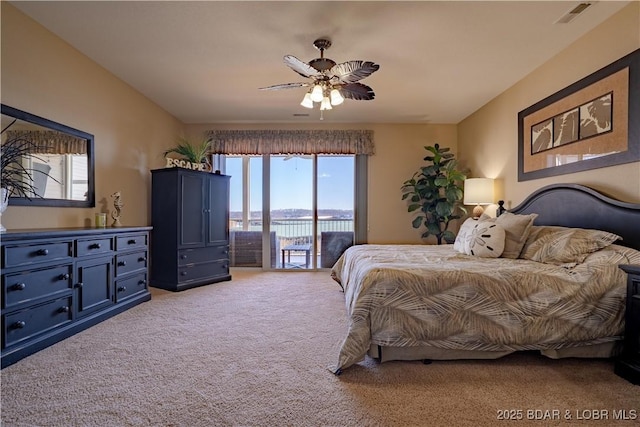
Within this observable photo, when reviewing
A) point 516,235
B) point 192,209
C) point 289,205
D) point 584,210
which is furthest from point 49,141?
point 584,210

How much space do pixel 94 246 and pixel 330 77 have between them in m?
2.57

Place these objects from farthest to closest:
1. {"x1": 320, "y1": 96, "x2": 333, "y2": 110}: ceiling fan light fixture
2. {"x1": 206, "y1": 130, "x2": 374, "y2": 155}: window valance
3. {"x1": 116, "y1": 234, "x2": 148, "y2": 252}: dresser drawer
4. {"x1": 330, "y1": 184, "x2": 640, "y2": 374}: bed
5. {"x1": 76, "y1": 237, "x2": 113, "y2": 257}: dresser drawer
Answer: {"x1": 206, "y1": 130, "x2": 374, "y2": 155}: window valance < {"x1": 116, "y1": 234, "x2": 148, "y2": 252}: dresser drawer < {"x1": 320, "y1": 96, "x2": 333, "y2": 110}: ceiling fan light fixture < {"x1": 76, "y1": 237, "x2": 113, "y2": 257}: dresser drawer < {"x1": 330, "y1": 184, "x2": 640, "y2": 374}: bed

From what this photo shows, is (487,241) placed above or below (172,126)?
below

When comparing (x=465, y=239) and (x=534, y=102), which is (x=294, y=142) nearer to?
(x=465, y=239)

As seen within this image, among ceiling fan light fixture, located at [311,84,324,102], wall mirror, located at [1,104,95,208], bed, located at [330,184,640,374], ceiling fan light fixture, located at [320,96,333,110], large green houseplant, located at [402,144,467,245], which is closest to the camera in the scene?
bed, located at [330,184,640,374]

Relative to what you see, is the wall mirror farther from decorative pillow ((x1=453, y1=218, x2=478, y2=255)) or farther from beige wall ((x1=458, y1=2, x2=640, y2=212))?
beige wall ((x1=458, y1=2, x2=640, y2=212))

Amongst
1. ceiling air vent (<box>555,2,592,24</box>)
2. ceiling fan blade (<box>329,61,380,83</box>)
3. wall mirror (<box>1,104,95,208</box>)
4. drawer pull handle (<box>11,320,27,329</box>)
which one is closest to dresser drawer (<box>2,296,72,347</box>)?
drawer pull handle (<box>11,320,27,329</box>)

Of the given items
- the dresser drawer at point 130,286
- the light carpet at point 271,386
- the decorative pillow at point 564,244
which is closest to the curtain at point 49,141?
the dresser drawer at point 130,286

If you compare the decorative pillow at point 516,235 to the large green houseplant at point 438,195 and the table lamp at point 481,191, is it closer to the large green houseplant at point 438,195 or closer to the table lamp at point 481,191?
the table lamp at point 481,191

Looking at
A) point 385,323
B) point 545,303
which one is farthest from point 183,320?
point 545,303

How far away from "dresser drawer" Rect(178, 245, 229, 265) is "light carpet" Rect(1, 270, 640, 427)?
145 cm

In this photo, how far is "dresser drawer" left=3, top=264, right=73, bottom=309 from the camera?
2.03 m

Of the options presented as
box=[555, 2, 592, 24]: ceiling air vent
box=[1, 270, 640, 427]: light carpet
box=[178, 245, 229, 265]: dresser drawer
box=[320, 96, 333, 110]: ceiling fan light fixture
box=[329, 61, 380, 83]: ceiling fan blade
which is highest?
box=[555, 2, 592, 24]: ceiling air vent

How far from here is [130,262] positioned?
10.6ft
